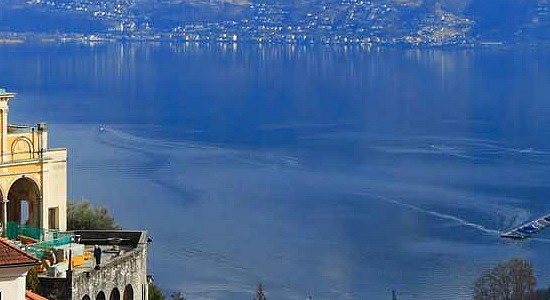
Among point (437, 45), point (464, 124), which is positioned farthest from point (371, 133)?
point (437, 45)

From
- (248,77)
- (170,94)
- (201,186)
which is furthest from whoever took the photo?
(248,77)

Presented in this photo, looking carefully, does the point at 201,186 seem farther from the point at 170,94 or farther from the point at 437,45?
the point at 437,45

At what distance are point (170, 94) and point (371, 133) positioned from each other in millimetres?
23841

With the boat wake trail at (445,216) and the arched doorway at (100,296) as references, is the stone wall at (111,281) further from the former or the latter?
the boat wake trail at (445,216)

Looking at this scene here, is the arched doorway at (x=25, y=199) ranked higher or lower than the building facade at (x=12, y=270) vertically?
lower

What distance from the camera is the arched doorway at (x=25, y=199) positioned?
471 inches

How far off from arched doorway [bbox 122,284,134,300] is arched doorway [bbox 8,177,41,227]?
1234mm

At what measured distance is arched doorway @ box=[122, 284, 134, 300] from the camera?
1116 centimetres

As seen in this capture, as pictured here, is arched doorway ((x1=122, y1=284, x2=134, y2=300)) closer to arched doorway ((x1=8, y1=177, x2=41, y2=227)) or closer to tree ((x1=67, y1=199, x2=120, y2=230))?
arched doorway ((x1=8, y1=177, x2=41, y2=227))

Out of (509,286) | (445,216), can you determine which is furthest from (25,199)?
(445,216)

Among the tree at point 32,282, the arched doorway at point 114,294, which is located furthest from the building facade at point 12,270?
the arched doorway at point 114,294

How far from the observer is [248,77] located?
109250mm

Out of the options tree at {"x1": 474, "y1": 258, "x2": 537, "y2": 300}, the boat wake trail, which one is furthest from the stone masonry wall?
the boat wake trail

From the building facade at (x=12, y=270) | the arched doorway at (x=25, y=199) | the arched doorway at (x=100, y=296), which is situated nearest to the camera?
the building facade at (x=12, y=270)
